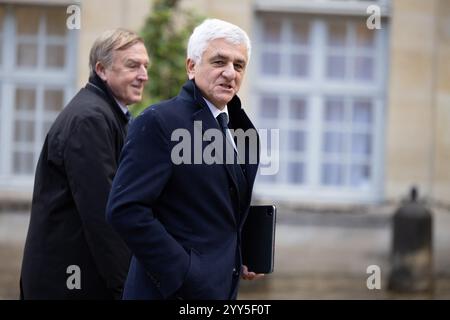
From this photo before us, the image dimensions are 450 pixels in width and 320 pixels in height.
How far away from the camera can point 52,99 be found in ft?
35.3

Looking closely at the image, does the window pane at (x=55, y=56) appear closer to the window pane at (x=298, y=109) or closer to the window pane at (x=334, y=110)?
the window pane at (x=298, y=109)

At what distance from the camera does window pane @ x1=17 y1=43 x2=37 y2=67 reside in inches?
420

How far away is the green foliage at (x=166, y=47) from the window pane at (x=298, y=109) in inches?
62.3

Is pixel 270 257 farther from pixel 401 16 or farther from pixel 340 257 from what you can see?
pixel 401 16

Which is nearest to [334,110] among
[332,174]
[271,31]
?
[332,174]

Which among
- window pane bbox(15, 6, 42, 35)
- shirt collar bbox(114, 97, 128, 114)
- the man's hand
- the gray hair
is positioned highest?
window pane bbox(15, 6, 42, 35)

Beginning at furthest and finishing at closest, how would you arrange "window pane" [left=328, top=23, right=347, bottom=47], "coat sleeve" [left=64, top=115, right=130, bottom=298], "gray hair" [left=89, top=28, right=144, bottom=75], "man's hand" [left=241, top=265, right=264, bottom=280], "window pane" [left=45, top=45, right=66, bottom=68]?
"window pane" [left=45, top=45, right=66, bottom=68]
"window pane" [left=328, top=23, right=347, bottom=47]
"gray hair" [left=89, top=28, right=144, bottom=75]
"coat sleeve" [left=64, top=115, right=130, bottom=298]
"man's hand" [left=241, top=265, right=264, bottom=280]

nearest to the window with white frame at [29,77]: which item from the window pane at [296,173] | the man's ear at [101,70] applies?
the window pane at [296,173]

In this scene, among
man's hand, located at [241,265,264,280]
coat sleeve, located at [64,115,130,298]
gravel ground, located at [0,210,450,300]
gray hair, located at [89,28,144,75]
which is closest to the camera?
man's hand, located at [241,265,264,280]

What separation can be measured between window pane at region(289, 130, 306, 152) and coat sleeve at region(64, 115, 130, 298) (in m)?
7.04

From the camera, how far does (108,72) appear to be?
13.1 ft

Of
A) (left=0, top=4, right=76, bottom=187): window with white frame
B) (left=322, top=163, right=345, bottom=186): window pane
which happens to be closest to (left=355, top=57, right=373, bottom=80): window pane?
(left=322, top=163, right=345, bottom=186): window pane

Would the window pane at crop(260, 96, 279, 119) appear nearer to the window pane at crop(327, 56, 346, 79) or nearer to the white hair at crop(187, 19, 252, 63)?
the window pane at crop(327, 56, 346, 79)
